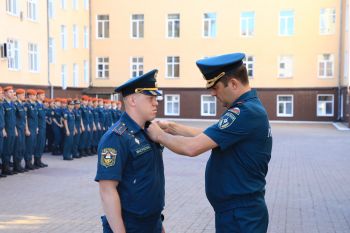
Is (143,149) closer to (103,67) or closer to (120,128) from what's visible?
(120,128)

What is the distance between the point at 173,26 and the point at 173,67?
321 centimetres

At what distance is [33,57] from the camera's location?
88.0 feet

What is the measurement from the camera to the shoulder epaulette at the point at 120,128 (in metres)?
2.78

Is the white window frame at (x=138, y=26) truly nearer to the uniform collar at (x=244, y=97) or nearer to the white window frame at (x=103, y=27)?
the white window frame at (x=103, y=27)

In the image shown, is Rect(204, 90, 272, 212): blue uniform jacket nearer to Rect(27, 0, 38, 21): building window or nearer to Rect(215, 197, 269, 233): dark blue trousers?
Rect(215, 197, 269, 233): dark blue trousers

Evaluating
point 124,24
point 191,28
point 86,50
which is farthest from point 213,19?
point 86,50

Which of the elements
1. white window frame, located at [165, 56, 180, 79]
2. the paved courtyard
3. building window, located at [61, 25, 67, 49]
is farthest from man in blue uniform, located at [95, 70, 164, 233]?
white window frame, located at [165, 56, 180, 79]

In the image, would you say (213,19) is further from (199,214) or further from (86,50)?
(199,214)

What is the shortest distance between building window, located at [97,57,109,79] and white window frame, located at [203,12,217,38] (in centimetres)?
843

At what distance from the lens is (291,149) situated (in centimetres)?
1700

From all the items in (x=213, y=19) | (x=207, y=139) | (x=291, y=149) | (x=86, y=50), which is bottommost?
(x=291, y=149)

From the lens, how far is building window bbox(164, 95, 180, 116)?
35812 millimetres

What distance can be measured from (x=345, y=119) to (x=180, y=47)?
43.8ft

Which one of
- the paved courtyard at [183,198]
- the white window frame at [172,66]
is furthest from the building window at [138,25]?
the paved courtyard at [183,198]
